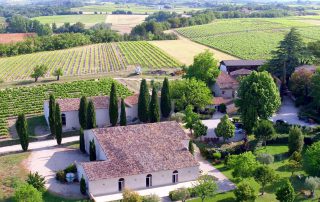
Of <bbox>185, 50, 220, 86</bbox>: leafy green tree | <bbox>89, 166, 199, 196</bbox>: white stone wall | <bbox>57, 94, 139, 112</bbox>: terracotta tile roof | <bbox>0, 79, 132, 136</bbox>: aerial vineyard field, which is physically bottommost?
<bbox>89, 166, 199, 196</bbox>: white stone wall

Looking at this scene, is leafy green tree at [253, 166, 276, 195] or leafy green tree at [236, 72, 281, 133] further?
leafy green tree at [236, 72, 281, 133]

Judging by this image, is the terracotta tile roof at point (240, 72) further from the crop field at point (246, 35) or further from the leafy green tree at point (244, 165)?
the leafy green tree at point (244, 165)

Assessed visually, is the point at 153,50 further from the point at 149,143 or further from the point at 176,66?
the point at 149,143

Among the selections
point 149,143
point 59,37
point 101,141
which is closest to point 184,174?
point 149,143

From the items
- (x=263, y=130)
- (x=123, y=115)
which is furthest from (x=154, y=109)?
(x=263, y=130)

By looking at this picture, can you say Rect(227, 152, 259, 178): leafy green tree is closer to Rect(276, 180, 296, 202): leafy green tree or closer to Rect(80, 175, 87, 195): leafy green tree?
Rect(276, 180, 296, 202): leafy green tree

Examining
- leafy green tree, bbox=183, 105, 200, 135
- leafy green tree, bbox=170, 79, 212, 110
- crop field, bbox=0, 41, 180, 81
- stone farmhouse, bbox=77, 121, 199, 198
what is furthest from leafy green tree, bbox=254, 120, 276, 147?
crop field, bbox=0, 41, 180, 81

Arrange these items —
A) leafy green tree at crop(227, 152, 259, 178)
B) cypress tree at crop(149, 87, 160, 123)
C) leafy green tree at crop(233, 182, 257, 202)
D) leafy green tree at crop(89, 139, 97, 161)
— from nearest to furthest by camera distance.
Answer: leafy green tree at crop(233, 182, 257, 202) → leafy green tree at crop(227, 152, 259, 178) → leafy green tree at crop(89, 139, 97, 161) → cypress tree at crop(149, 87, 160, 123)

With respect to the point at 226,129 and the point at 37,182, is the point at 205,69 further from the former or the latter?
the point at 37,182
